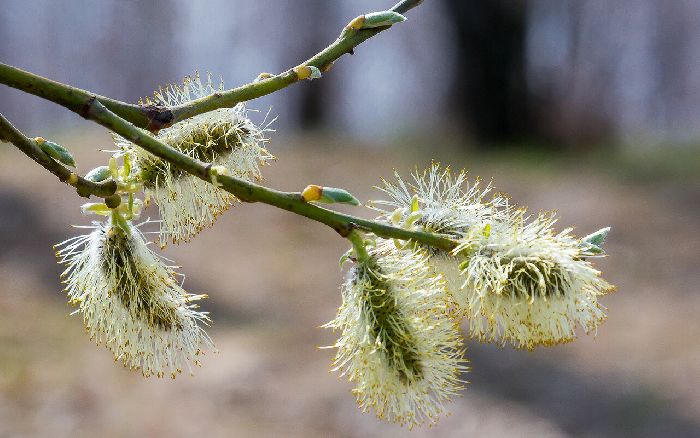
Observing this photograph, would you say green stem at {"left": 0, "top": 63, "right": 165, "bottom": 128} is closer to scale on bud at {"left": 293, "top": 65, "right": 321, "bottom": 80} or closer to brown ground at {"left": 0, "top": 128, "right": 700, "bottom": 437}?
scale on bud at {"left": 293, "top": 65, "right": 321, "bottom": 80}

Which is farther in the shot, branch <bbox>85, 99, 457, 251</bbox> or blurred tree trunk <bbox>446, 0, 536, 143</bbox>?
blurred tree trunk <bbox>446, 0, 536, 143</bbox>

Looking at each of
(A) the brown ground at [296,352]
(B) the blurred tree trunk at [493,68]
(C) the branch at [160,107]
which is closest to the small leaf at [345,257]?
(C) the branch at [160,107]

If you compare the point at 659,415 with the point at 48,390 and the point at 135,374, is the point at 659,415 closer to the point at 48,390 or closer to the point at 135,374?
the point at 135,374

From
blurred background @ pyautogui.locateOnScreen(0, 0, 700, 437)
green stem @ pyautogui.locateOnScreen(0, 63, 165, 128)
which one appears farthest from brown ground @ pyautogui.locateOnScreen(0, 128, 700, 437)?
green stem @ pyautogui.locateOnScreen(0, 63, 165, 128)

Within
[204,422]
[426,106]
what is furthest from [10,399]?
[426,106]

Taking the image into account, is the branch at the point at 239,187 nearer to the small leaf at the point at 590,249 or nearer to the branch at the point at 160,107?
the branch at the point at 160,107
